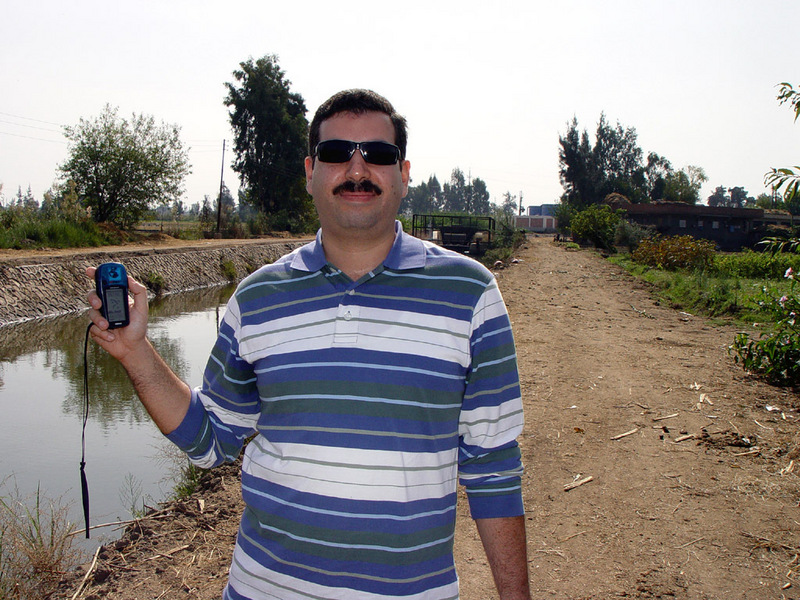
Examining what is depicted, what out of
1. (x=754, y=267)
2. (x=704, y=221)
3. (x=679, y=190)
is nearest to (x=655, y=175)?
(x=679, y=190)

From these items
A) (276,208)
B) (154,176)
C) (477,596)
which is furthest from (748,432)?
(276,208)

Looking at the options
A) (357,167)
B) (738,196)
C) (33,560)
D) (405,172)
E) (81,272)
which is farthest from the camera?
(738,196)

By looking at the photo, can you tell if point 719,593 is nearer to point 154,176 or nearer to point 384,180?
point 384,180

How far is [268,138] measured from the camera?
4750 centimetres

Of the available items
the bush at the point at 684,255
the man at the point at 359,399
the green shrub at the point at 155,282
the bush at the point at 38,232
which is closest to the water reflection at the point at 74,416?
the man at the point at 359,399

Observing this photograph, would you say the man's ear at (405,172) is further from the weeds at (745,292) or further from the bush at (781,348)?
the bush at (781,348)

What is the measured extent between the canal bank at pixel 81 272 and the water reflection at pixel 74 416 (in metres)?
1.03

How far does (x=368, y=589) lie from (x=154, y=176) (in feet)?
106

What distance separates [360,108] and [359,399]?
0.87 m

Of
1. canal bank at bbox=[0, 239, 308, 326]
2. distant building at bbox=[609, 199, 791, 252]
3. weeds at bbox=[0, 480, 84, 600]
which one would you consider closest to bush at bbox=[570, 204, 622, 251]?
distant building at bbox=[609, 199, 791, 252]

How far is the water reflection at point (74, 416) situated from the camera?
5938mm

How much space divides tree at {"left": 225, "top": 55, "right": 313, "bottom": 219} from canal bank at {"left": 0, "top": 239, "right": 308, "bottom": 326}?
63.7 ft

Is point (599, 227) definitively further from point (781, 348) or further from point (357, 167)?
point (357, 167)

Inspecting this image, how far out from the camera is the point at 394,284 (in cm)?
174
